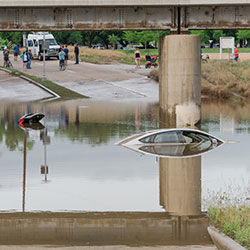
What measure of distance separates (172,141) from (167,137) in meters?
0.34

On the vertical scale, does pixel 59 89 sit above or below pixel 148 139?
below

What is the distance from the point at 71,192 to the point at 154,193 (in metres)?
2.57

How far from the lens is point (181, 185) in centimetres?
2364

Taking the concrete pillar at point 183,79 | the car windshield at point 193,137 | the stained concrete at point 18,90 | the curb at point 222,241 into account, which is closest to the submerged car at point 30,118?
the concrete pillar at point 183,79

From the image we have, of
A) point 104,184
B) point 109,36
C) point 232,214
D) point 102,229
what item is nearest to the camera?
point 232,214

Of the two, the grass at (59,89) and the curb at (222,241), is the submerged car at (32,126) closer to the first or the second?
the grass at (59,89)

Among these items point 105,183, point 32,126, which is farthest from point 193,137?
point 32,126

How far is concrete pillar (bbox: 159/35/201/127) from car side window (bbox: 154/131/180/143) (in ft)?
25.6

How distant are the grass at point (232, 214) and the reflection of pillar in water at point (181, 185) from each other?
63cm

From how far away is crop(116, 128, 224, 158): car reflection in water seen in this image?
32.3 meters

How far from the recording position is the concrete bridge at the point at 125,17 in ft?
140

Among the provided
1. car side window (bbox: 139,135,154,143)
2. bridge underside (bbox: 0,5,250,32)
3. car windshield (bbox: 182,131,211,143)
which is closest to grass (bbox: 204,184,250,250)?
car side window (bbox: 139,135,154,143)

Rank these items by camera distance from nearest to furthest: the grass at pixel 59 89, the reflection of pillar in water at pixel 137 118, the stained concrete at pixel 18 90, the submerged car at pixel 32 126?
the submerged car at pixel 32 126, the reflection of pillar in water at pixel 137 118, the stained concrete at pixel 18 90, the grass at pixel 59 89

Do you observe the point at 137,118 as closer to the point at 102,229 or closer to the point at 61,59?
the point at 61,59
